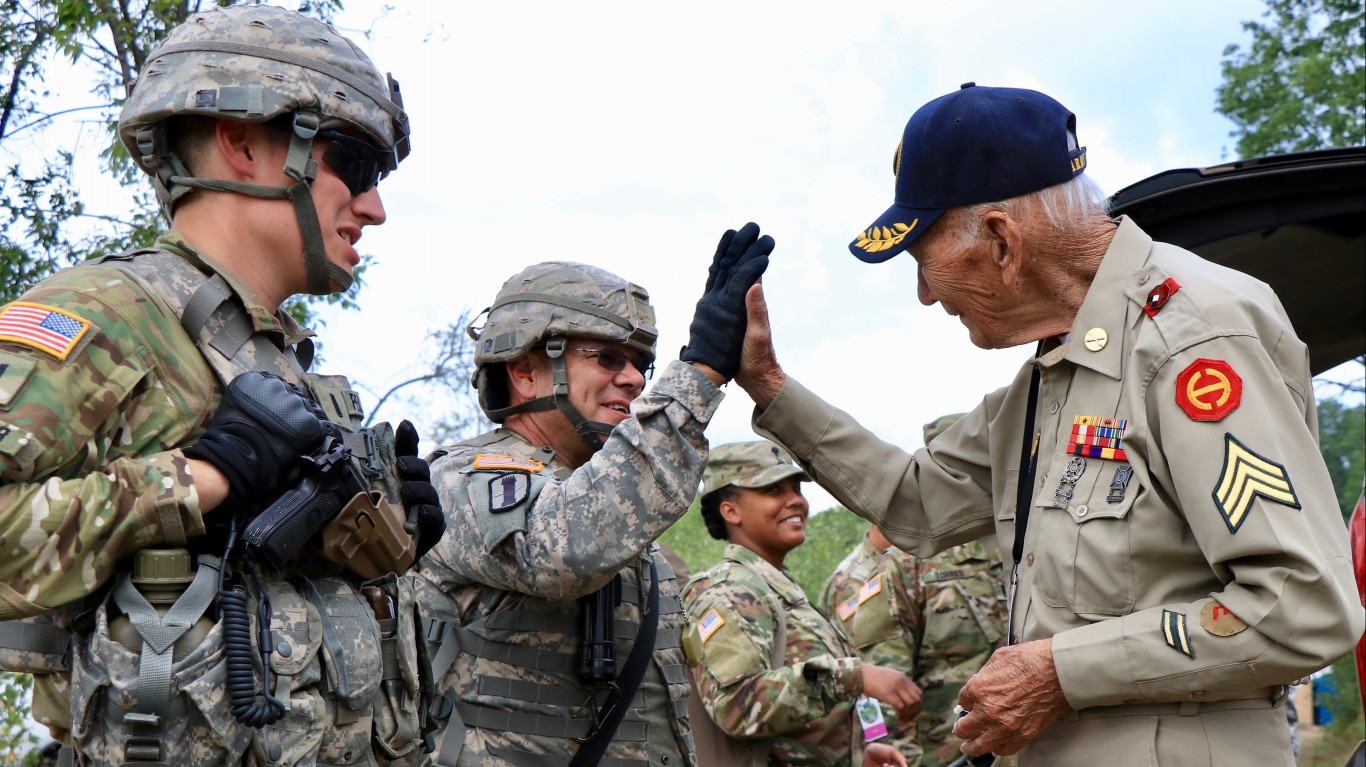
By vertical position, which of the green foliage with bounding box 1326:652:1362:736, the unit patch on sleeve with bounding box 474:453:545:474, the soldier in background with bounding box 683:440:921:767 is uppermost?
the unit patch on sleeve with bounding box 474:453:545:474

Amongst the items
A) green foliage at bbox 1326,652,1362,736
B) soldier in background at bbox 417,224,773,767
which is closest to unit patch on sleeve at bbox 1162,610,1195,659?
soldier in background at bbox 417,224,773,767

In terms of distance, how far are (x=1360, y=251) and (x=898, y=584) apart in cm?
320

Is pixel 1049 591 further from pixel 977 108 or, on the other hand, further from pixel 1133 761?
pixel 977 108

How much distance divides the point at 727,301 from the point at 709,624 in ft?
8.99

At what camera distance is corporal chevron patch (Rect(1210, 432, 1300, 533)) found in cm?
289

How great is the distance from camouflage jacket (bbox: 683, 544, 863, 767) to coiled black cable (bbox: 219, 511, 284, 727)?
3.01 metres

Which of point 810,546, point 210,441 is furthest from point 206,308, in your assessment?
point 810,546

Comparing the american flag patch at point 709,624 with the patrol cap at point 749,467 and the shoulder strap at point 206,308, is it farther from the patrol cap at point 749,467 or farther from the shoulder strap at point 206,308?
the shoulder strap at point 206,308

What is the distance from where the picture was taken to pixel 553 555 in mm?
3852

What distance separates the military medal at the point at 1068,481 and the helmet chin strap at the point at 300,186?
1970 millimetres

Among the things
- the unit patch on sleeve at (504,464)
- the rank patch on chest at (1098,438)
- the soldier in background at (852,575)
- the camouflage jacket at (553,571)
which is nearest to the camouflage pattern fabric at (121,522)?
the camouflage jacket at (553,571)

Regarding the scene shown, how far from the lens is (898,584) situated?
7297 millimetres

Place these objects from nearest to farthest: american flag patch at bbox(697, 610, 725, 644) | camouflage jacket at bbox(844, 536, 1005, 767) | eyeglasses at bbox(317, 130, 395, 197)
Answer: eyeglasses at bbox(317, 130, 395, 197) < american flag patch at bbox(697, 610, 725, 644) < camouflage jacket at bbox(844, 536, 1005, 767)

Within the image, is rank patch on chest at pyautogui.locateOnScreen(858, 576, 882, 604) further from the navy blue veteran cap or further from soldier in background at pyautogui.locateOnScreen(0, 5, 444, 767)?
soldier in background at pyautogui.locateOnScreen(0, 5, 444, 767)
